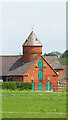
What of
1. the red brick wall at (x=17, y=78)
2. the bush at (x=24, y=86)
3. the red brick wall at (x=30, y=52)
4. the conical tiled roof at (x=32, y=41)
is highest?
the conical tiled roof at (x=32, y=41)

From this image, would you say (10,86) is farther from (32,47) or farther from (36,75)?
(32,47)

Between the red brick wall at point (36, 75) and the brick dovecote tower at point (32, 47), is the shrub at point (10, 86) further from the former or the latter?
the brick dovecote tower at point (32, 47)

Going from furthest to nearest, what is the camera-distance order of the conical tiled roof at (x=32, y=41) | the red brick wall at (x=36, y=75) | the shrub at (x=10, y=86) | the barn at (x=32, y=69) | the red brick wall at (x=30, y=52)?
the red brick wall at (x=30, y=52)
the conical tiled roof at (x=32, y=41)
the barn at (x=32, y=69)
the red brick wall at (x=36, y=75)
the shrub at (x=10, y=86)

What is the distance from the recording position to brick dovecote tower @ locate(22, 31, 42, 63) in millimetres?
64875

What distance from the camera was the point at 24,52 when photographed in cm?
6619

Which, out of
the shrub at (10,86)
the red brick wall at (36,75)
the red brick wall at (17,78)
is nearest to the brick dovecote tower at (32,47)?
A: the red brick wall at (36,75)

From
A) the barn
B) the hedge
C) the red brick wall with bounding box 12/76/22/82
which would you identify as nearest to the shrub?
the hedge

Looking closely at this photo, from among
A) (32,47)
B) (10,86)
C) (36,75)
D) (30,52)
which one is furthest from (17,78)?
(10,86)

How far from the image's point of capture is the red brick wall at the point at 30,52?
214 feet

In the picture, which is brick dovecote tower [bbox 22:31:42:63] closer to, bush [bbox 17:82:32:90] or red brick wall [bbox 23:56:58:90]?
red brick wall [bbox 23:56:58:90]

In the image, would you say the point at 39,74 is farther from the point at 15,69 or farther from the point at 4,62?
the point at 4,62

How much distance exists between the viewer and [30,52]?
2579 inches

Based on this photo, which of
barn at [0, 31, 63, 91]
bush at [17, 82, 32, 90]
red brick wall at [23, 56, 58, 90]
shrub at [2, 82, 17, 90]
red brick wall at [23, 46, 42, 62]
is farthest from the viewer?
red brick wall at [23, 46, 42, 62]

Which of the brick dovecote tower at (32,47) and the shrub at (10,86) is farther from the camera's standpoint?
the brick dovecote tower at (32,47)
